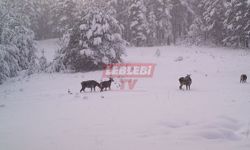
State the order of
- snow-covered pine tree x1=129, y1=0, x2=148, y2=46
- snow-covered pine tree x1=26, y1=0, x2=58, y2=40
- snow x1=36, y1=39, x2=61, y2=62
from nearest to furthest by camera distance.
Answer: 1. snow x1=36, y1=39, x2=61, y2=62
2. snow-covered pine tree x1=129, y1=0, x2=148, y2=46
3. snow-covered pine tree x1=26, y1=0, x2=58, y2=40

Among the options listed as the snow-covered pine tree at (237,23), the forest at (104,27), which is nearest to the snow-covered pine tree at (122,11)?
the forest at (104,27)

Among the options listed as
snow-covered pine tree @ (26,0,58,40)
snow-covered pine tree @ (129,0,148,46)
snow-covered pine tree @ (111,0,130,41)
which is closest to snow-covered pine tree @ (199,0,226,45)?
snow-covered pine tree @ (129,0,148,46)

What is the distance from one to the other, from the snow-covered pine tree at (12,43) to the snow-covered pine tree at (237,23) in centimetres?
2869

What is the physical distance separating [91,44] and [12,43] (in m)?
7.55

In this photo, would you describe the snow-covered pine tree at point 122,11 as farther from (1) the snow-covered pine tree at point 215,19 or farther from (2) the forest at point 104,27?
(1) the snow-covered pine tree at point 215,19

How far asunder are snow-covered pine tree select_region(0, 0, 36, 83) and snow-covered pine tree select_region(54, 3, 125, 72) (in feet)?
13.5

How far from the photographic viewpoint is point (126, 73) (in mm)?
23875

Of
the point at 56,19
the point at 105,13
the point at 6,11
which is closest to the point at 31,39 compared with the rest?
the point at 6,11

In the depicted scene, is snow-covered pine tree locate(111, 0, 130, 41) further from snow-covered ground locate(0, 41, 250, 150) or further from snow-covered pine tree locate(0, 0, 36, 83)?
snow-covered ground locate(0, 41, 250, 150)

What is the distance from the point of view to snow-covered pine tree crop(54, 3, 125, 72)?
26984 mm

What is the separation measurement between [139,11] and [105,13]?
878 inches

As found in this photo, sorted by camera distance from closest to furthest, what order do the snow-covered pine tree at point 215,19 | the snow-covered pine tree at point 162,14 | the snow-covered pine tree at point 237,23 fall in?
the snow-covered pine tree at point 237,23 < the snow-covered pine tree at point 215,19 < the snow-covered pine tree at point 162,14

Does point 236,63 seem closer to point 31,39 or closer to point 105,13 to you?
point 105,13

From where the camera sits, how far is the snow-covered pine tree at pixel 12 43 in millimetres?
25581
